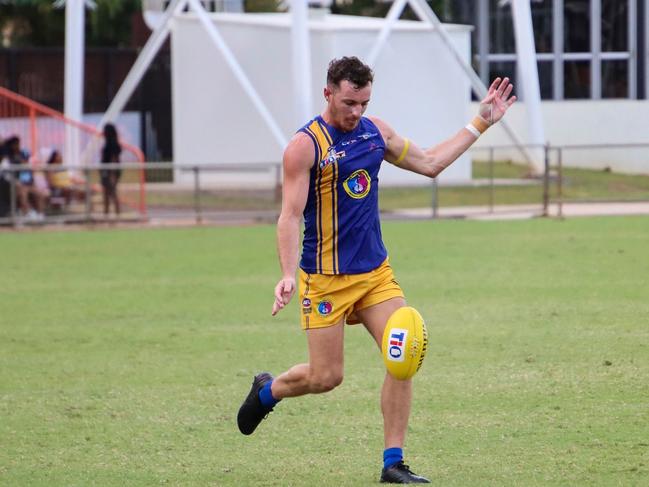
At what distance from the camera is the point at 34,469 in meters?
7.26

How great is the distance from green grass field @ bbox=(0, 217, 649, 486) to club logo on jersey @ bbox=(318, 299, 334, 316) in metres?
0.84

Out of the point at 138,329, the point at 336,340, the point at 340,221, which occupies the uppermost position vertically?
the point at 340,221

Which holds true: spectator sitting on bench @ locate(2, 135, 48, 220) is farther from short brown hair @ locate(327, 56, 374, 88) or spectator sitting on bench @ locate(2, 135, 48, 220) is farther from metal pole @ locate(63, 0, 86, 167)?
short brown hair @ locate(327, 56, 374, 88)

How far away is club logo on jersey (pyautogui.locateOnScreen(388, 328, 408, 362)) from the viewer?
6602mm

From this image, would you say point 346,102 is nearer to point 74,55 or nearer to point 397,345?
point 397,345

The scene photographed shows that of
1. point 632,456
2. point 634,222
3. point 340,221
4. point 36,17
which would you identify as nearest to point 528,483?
point 632,456

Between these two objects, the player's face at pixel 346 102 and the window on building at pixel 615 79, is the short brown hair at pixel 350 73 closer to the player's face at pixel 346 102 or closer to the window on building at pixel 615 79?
the player's face at pixel 346 102

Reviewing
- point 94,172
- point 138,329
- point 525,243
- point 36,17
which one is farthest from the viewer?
point 36,17

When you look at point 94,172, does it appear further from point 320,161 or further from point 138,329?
point 320,161

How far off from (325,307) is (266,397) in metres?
0.73

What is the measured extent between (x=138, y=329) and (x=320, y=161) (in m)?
5.89

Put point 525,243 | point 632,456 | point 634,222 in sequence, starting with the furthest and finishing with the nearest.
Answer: point 634,222
point 525,243
point 632,456

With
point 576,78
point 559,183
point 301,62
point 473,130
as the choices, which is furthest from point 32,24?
point 473,130

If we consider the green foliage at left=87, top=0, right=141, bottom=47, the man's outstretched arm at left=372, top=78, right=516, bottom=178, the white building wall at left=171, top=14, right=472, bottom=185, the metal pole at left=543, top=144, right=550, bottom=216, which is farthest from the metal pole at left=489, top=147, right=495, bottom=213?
the green foliage at left=87, top=0, right=141, bottom=47
